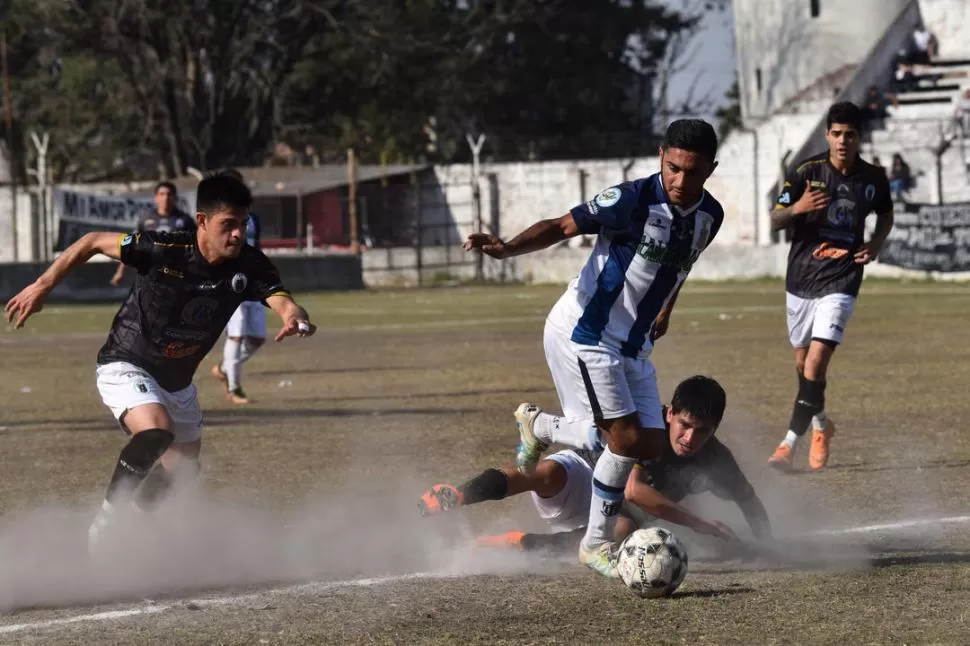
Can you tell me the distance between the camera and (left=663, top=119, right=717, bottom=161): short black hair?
6547mm

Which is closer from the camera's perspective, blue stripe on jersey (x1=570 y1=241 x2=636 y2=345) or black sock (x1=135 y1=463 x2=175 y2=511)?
blue stripe on jersey (x1=570 y1=241 x2=636 y2=345)

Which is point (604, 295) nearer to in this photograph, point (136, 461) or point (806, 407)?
point (136, 461)

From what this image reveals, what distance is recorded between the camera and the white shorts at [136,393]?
24.1ft

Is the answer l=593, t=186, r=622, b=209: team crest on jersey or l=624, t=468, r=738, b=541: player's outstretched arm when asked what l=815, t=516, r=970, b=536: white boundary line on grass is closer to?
l=624, t=468, r=738, b=541: player's outstretched arm

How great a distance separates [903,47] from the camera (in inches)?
2008

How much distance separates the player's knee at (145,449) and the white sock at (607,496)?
1951mm

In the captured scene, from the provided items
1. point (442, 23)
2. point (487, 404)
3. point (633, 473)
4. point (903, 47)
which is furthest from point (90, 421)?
point (442, 23)

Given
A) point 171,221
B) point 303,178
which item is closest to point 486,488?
point 171,221

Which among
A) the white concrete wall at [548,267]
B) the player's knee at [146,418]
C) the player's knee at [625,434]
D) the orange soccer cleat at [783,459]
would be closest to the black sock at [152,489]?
the player's knee at [146,418]

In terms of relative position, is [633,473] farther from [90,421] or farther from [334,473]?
[90,421]

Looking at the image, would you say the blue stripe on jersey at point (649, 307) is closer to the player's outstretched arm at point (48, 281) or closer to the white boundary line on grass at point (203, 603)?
the white boundary line on grass at point (203, 603)

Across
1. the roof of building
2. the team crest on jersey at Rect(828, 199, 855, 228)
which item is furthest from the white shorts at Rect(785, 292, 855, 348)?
the roof of building

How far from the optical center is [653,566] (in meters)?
→ 6.27

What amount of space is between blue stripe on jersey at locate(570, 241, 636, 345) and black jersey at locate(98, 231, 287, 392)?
5.08 ft
